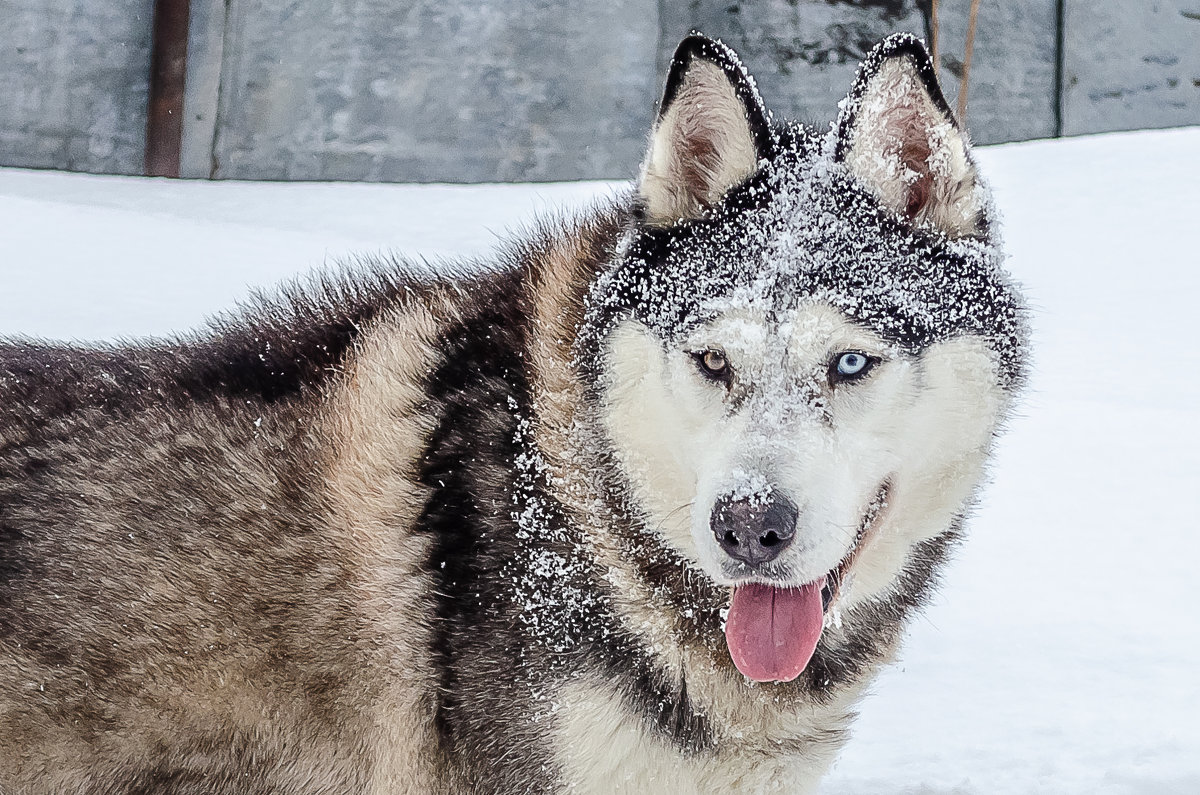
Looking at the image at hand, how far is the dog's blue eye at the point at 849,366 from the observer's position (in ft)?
5.80

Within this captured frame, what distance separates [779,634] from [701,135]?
2.83 feet

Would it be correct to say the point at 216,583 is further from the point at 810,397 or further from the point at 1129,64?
the point at 1129,64

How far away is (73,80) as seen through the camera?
8.78m

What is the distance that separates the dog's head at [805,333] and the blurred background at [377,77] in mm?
7163

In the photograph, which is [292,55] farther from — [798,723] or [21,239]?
[798,723]

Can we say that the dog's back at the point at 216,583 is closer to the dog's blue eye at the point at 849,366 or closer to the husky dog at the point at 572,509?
the husky dog at the point at 572,509

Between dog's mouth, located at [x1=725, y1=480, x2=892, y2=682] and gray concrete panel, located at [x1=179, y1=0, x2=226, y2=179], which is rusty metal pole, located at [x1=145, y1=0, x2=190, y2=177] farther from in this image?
dog's mouth, located at [x1=725, y1=480, x2=892, y2=682]

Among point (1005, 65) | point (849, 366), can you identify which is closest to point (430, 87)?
point (1005, 65)

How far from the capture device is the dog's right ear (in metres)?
1.83

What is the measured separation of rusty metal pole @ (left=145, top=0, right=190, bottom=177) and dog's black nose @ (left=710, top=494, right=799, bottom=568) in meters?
8.39

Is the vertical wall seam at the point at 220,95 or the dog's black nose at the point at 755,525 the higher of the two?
the dog's black nose at the point at 755,525

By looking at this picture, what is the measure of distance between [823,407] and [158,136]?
851 centimetres

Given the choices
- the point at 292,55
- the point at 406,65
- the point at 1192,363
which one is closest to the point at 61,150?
the point at 292,55

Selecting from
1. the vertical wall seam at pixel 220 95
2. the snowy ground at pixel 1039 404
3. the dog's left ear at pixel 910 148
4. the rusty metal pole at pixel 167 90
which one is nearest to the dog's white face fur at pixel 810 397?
the dog's left ear at pixel 910 148
